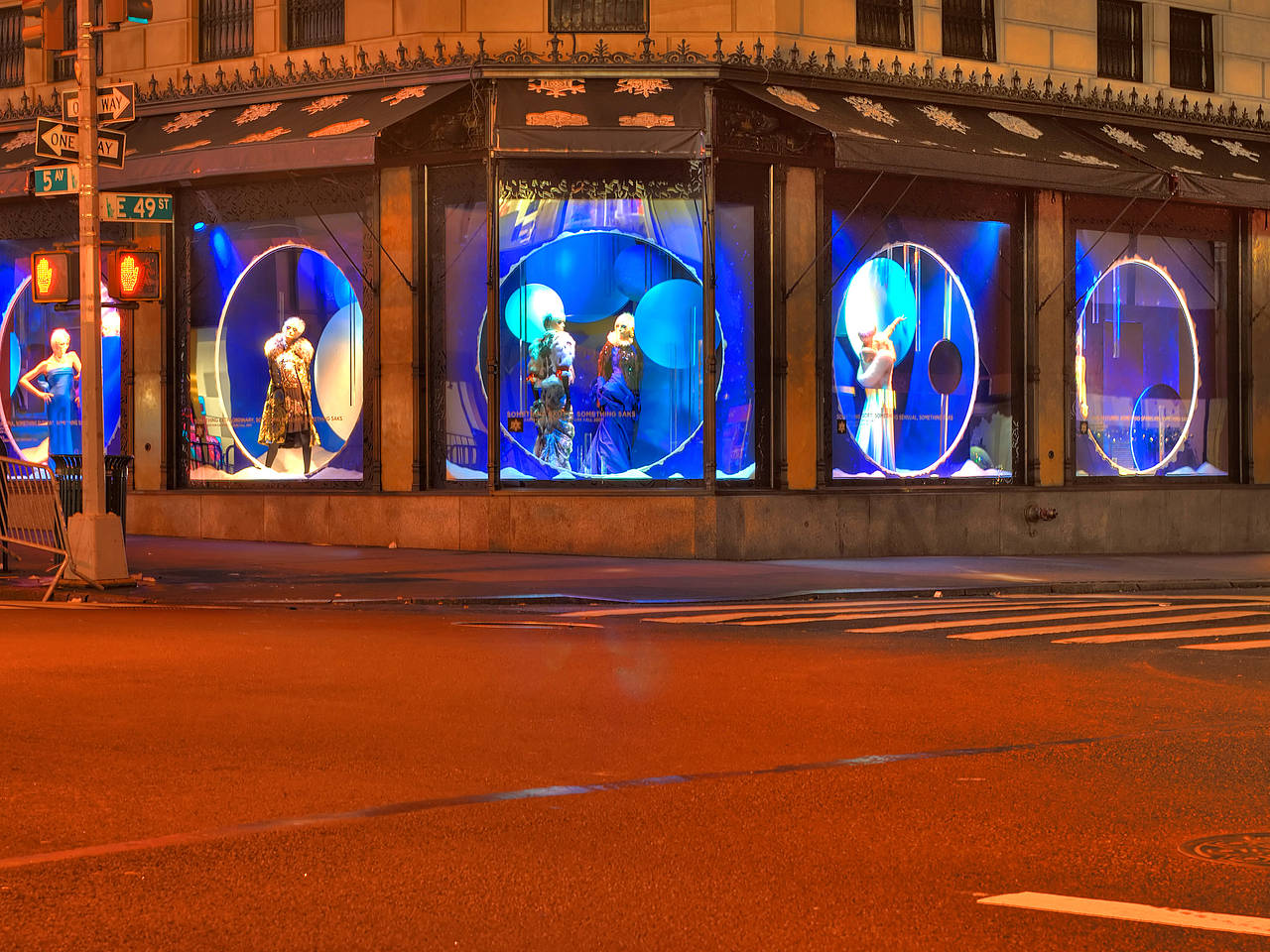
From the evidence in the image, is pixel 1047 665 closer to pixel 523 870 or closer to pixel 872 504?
pixel 523 870

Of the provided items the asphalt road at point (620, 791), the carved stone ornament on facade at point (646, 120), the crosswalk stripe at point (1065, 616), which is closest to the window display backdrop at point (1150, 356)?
the carved stone ornament on facade at point (646, 120)

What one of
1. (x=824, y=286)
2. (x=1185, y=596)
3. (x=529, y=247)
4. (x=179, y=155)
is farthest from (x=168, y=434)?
(x=1185, y=596)

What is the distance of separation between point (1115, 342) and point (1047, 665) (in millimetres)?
16344

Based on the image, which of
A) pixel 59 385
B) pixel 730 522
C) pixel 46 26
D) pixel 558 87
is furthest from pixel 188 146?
pixel 730 522

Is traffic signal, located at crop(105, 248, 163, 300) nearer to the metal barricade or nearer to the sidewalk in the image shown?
the metal barricade

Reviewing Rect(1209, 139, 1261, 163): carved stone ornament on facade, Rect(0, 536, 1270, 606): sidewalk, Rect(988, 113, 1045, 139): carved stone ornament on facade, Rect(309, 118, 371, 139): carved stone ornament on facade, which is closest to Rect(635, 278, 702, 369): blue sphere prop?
Rect(0, 536, 1270, 606): sidewalk

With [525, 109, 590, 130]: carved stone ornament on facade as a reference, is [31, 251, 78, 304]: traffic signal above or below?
below

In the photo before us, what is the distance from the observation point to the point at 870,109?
22859 mm

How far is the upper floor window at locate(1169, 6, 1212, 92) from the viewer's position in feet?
87.6

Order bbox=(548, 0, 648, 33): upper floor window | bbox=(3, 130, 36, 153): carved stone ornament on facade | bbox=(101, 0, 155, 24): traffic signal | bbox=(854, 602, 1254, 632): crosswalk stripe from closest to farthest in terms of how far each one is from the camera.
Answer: bbox=(854, 602, 1254, 632): crosswalk stripe, bbox=(101, 0, 155, 24): traffic signal, bbox=(548, 0, 648, 33): upper floor window, bbox=(3, 130, 36, 153): carved stone ornament on facade

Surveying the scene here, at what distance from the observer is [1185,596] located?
1767cm

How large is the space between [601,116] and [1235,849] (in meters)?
17.3

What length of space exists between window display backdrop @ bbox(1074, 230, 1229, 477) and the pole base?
624 inches

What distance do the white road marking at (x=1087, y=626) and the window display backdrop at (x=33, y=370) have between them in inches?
699
